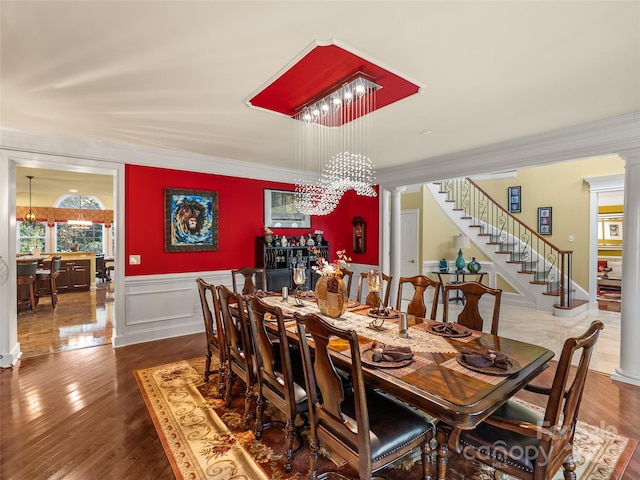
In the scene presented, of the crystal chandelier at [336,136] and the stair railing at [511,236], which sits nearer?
the crystal chandelier at [336,136]

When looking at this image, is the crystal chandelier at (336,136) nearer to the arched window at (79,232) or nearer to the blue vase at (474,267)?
the blue vase at (474,267)

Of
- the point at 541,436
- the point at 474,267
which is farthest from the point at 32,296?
the point at 474,267

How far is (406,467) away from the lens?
2.05 metres

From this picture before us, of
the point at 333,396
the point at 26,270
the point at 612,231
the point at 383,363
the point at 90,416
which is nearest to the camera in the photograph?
the point at 333,396

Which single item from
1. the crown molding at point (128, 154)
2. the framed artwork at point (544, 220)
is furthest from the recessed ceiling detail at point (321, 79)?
the framed artwork at point (544, 220)

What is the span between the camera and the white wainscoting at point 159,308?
14.3 feet

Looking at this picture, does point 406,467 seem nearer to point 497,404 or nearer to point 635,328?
point 497,404

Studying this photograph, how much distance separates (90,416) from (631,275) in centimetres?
521

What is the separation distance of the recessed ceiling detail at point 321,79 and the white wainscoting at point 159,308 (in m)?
3.02

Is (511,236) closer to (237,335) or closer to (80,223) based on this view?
(237,335)

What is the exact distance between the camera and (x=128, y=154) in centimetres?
429

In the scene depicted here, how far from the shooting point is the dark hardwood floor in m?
2.05

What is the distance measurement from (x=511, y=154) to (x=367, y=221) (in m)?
2.76

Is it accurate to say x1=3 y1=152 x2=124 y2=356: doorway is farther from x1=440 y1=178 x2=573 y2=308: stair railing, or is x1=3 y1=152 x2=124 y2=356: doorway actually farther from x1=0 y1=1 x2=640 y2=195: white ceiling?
x1=440 y1=178 x2=573 y2=308: stair railing
